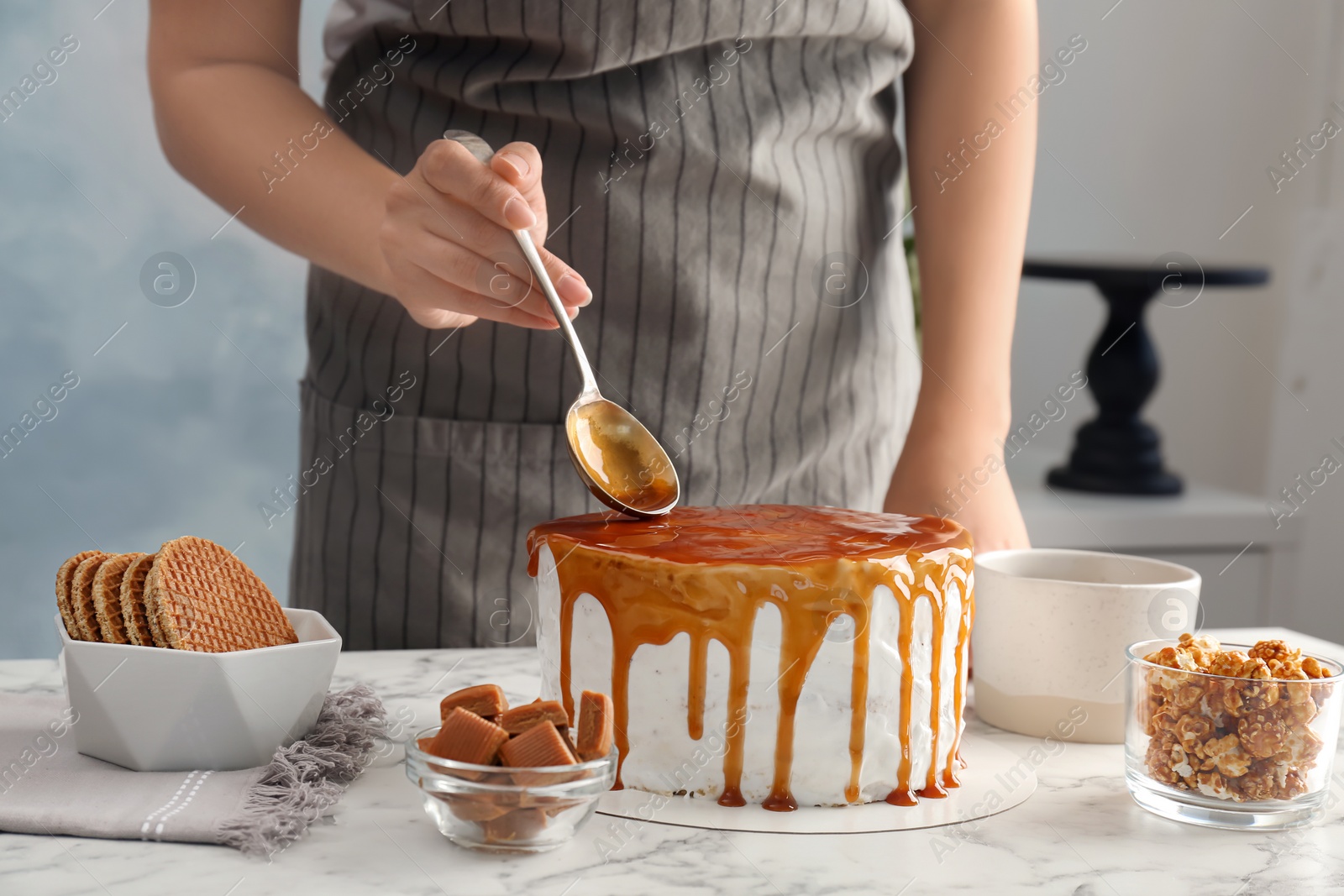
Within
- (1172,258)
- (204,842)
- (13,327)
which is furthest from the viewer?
(1172,258)

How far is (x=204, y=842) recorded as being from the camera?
620 mm

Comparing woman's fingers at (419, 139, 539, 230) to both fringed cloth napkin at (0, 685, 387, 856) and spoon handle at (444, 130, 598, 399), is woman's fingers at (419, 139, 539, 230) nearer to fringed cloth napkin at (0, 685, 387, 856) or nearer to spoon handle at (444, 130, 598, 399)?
spoon handle at (444, 130, 598, 399)

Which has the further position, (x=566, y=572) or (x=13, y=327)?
(x=13, y=327)

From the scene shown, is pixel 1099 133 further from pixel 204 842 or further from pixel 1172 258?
pixel 204 842

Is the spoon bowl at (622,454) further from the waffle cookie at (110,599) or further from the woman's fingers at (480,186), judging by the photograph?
the waffle cookie at (110,599)

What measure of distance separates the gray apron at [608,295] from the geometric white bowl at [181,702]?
1.29ft

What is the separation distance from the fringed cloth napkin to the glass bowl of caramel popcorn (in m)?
0.46

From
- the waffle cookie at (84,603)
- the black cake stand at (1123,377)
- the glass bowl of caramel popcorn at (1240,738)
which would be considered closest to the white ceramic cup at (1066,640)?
the glass bowl of caramel popcorn at (1240,738)

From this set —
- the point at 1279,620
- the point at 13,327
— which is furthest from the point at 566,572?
the point at 1279,620

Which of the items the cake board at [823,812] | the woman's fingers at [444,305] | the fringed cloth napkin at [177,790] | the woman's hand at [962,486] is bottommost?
the fringed cloth napkin at [177,790]

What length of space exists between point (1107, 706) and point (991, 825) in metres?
0.19

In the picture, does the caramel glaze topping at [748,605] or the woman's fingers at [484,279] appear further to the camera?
the woman's fingers at [484,279]

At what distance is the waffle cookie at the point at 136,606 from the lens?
0.70 metres

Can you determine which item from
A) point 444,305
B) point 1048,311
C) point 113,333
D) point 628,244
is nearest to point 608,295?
point 628,244
